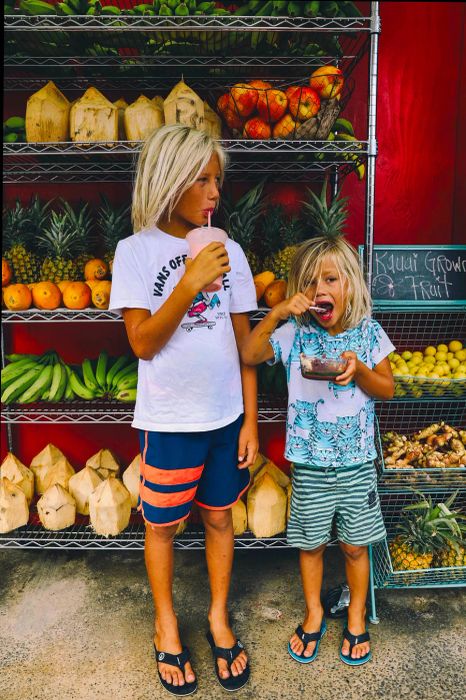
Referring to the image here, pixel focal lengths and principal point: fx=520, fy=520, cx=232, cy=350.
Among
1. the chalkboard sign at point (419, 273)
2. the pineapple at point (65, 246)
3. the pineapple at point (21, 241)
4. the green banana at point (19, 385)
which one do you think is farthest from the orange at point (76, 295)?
the chalkboard sign at point (419, 273)

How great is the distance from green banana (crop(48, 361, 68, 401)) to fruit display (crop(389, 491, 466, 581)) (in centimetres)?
205

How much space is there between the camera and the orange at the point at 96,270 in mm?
2820

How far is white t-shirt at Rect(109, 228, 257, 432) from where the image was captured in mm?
2125

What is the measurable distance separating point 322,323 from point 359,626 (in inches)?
57.0

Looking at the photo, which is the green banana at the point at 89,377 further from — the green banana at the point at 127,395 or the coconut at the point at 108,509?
the coconut at the point at 108,509

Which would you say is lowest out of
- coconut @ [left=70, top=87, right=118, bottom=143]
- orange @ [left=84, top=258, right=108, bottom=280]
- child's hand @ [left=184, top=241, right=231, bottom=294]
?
child's hand @ [left=184, top=241, right=231, bottom=294]

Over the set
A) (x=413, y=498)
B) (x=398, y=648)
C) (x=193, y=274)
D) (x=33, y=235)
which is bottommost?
(x=398, y=648)

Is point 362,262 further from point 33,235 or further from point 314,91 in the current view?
point 33,235

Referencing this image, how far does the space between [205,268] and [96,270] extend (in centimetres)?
112

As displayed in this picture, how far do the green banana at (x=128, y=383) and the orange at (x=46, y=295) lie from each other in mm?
558

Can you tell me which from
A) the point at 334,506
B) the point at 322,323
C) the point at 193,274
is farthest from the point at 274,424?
the point at 193,274

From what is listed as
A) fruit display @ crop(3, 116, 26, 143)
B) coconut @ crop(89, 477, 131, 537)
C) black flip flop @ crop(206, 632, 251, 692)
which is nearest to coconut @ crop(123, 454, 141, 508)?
coconut @ crop(89, 477, 131, 537)

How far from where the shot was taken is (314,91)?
2.55 metres

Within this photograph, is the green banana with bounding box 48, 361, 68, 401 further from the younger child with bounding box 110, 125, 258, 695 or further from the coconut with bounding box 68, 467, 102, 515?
the younger child with bounding box 110, 125, 258, 695
